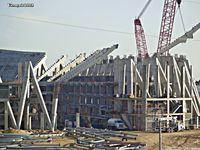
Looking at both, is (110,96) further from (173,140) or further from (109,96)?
(173,140)

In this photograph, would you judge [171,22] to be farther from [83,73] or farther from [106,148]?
[106,148]

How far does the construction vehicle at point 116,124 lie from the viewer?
38500 millimetres

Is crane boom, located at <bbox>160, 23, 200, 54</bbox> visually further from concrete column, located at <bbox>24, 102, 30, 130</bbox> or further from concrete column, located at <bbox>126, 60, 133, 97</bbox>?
concrete column, located at <bbox>24, 102, 30, 130</bbox>

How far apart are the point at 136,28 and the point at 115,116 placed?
25891 mm

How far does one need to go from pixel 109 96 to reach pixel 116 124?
415cm

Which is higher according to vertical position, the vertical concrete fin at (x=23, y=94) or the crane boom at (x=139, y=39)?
the crane boom at (x=139, y=39)

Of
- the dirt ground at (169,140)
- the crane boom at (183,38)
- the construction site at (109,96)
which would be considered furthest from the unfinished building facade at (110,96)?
the dirt ground at (169,140)

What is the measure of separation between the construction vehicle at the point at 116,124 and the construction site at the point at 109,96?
0.46 m

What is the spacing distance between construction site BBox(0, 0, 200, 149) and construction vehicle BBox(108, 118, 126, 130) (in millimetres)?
463

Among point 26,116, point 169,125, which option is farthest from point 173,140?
point 26,116

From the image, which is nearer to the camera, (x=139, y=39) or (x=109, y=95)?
(x=109, y=95)

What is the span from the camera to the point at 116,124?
38.6 m

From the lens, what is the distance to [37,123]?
43281mm

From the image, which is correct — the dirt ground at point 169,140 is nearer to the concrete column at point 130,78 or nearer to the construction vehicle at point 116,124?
the construction vehicle at point 116,124
